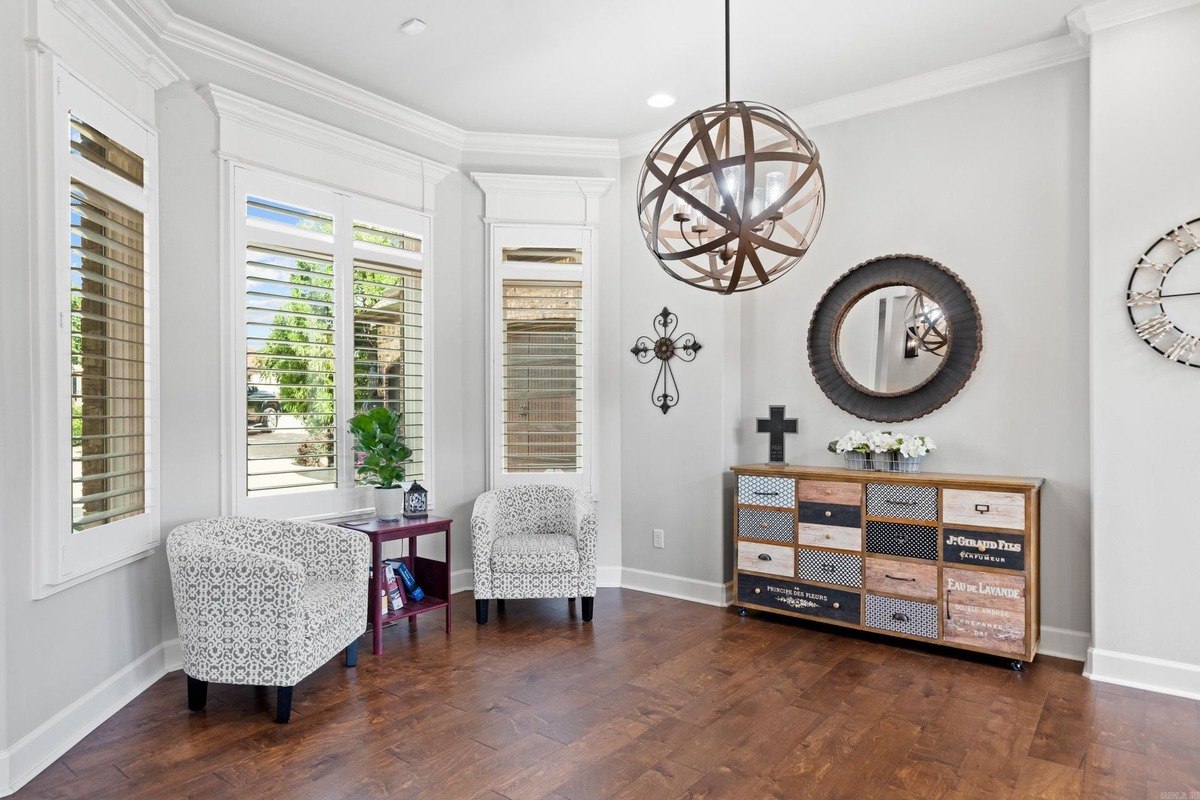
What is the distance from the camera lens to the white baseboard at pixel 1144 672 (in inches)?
124

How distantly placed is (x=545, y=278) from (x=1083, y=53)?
3228mm

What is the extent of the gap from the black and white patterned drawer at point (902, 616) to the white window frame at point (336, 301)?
2.74 metres

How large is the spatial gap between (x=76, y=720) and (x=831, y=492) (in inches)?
140

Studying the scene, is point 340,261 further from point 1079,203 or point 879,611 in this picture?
point 1079,203

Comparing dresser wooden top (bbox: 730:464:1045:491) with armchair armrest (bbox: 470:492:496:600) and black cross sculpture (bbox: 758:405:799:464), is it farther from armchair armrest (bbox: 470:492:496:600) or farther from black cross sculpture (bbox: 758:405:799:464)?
armchair armrest (bbox: 470:492:496:600)

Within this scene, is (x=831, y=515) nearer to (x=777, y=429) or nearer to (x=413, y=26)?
(x=777, y=429)

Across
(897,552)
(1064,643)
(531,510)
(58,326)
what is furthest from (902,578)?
(58,326)

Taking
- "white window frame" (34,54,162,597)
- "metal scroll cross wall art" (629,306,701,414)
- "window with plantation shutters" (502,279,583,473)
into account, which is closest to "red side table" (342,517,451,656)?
"window with plantation shutters" (502,279,583,473)

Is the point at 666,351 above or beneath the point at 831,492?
above

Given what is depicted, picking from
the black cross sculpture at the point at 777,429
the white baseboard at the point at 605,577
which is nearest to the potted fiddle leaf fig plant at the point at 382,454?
the white baseboard at the point at 605,577

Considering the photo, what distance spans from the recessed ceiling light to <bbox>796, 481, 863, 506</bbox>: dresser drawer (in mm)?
3075

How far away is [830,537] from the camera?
397 centimetres

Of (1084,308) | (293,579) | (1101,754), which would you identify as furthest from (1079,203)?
(293,579)

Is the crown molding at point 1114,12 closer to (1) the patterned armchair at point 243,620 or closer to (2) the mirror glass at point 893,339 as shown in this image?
(2) the mirror glass at point 893,339
